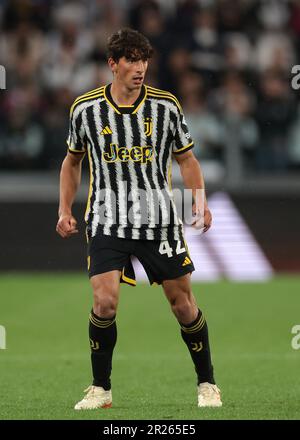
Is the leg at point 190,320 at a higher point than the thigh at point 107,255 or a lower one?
lower

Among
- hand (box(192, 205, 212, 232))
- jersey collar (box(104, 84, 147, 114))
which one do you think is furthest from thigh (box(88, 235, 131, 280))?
jersey collar (box(104, 84, 147, 114))

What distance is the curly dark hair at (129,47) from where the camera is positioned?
259 inches

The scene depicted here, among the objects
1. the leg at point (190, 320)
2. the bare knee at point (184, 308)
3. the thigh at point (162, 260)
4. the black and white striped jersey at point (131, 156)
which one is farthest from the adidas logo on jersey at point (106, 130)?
the bare knee at point (184, 308)

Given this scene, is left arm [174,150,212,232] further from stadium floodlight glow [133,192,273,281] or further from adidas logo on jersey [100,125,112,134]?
stadium floodlight glow [133,192,273,281]

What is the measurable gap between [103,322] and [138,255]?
0.43 meters

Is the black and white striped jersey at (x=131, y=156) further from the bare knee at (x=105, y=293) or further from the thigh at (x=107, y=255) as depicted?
the bare knee at (x=105, y=293)

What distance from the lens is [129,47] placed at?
259 inches

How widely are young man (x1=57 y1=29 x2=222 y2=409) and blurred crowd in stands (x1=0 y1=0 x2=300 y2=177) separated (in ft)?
23.3

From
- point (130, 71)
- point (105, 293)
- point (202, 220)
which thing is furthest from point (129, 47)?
point (105, 293)

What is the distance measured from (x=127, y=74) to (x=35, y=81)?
26.9ft

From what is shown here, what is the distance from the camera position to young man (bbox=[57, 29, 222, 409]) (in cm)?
669

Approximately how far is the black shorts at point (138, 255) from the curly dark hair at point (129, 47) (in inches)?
40.4

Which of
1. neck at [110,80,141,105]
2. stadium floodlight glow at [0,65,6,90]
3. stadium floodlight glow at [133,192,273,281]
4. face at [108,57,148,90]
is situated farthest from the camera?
stadium floodlight glow at [133,192,273,281]
